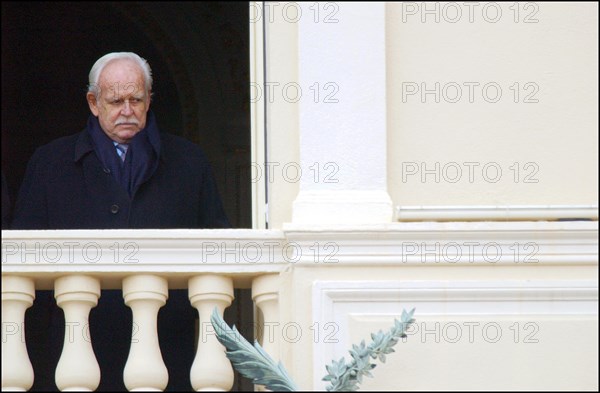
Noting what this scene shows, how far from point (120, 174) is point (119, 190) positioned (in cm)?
11

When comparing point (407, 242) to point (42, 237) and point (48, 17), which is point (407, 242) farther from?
point (48, 17)

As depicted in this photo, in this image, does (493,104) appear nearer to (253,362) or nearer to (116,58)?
(253,362)

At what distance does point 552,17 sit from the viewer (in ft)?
21.1

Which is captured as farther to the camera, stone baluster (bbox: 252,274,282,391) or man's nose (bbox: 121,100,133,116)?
man's nose (bbox: 121,100,133,116)

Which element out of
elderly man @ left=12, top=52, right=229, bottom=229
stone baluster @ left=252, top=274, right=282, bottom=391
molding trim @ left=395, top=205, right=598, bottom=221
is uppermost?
elderly man @ left=12, top=52, right=229, bottom=229

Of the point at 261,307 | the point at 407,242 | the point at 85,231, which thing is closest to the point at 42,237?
the point at 85,231

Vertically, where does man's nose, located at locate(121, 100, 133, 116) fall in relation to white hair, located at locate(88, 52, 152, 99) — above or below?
below

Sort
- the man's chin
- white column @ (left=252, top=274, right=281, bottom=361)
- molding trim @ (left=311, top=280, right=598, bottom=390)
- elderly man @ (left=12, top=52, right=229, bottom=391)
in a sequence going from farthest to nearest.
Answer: the man's chin → elderly man @ (left=12, top=52, right=229, bottom=391) → white column @ (left=252, top=274, right=281, bottom=361) → molding trim @ (left=311, top=280, right=598, bottom=390)

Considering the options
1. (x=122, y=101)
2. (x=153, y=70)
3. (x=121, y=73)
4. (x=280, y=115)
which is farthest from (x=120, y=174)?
(x=153, y=70)

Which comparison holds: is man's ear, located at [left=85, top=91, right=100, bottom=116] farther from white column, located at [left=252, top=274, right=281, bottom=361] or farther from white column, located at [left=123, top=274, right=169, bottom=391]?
white column, located at [left=252, top=274, right=281, bottom=361]

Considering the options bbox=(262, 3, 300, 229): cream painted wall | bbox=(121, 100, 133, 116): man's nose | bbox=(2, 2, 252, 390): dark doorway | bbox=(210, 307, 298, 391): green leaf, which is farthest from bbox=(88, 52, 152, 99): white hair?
bbox=(2, 2, 252, 390): dark doorway

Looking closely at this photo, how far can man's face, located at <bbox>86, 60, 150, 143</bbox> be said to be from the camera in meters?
7.04

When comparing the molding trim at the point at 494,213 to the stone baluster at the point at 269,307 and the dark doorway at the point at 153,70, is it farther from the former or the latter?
the dark doorway at the point at 153,70

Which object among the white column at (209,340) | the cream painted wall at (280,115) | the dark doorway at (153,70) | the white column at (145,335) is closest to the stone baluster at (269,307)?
the white column at (209,340)
